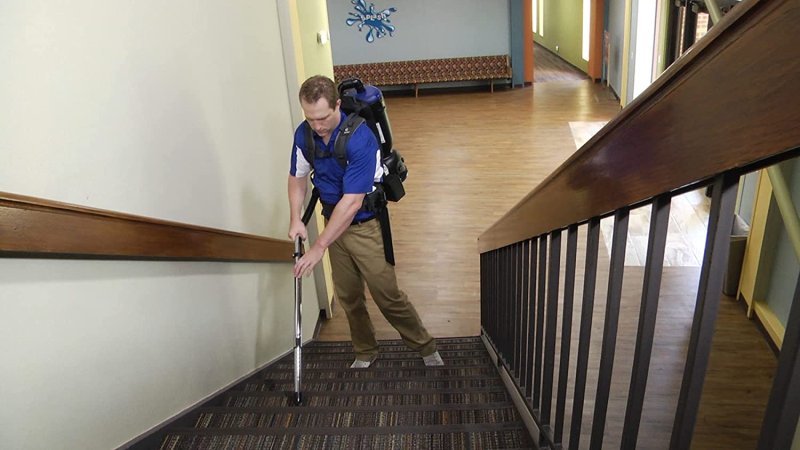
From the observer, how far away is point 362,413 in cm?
241

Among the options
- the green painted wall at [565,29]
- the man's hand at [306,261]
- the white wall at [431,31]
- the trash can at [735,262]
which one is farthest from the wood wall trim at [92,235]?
the green painted wall at [565,29]

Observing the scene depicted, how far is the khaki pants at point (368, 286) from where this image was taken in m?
2.98

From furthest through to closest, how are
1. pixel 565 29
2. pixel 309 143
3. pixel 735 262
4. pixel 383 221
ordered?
pixel 565 29, pixel 735 262, pixel 383 221, pixel 309 143

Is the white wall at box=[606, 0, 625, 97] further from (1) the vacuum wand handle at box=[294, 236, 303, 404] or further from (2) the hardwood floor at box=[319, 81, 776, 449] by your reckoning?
(1) the vacuum wand handle at box=[294, 236, 303, 404]

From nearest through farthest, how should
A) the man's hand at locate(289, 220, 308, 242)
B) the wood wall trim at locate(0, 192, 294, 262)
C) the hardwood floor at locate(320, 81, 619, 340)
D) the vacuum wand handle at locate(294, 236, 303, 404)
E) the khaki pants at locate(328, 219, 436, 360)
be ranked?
1. the wood wall trim at locate(0, 192, 294, 262)
2. the vacuum wand handle at locate(294, 236, 303, 404)
3. the man's hand at locate(289, 220, 308, 242)
4. the khaki pants at locate(328, 219, 436, 360)
5. the hardwood floor at locate(320, 81, 619, 340)

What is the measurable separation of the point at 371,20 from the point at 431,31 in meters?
1.25

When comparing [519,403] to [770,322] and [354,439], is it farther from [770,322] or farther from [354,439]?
[770,322]

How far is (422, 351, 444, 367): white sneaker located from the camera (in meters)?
3.33

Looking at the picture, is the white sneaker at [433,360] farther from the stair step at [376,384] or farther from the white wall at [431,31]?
the white wall at [431,31]

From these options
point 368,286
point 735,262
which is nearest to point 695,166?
point 368,286

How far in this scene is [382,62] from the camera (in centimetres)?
1297

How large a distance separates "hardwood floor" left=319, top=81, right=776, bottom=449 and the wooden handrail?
2.34 metres

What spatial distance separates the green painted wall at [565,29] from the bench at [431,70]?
7.06 feet

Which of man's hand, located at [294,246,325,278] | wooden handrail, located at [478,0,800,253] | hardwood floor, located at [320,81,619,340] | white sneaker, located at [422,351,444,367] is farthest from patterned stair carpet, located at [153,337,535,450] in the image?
hardwood floor, located at [320,81,619,340]
